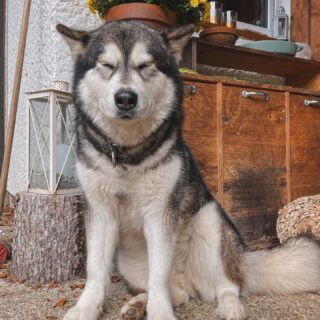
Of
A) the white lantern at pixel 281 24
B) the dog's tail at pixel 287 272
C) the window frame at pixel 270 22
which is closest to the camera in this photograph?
the dog's tail at pixel 287 272

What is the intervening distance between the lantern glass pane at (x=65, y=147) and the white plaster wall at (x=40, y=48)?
41.9 inches

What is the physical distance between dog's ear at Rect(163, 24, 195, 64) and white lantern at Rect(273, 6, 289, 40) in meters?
2.74

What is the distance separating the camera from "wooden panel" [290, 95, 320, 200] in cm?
342

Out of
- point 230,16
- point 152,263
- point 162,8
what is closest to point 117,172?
point 152,263

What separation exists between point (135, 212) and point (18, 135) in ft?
10.7

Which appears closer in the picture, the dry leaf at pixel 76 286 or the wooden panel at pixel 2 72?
the dry leaf at pixel 76 286

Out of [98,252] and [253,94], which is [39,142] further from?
[253,94]

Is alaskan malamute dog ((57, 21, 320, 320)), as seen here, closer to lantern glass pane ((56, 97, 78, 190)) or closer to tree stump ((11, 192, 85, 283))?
tree stump ((11, 192, 85, 283))

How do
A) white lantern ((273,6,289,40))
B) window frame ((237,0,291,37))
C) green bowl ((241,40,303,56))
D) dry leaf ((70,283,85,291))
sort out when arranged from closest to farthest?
dry leaf ((70,283,85,291))
green bowl ((241,40,303,56))
white lantern ((273,6,289,40))
window frame ((237,0,291,37))

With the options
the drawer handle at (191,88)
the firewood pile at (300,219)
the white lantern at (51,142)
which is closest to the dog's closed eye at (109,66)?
the white lantern at (51,142)

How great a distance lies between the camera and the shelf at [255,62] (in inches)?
127

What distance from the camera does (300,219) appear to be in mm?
2912

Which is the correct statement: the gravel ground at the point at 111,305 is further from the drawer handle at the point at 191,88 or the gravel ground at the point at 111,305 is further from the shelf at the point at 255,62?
the shelf at the point at 255,62

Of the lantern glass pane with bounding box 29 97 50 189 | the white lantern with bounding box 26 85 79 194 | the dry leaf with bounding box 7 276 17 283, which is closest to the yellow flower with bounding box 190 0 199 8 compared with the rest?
the white lantern with bounding box 26 85 79 194
